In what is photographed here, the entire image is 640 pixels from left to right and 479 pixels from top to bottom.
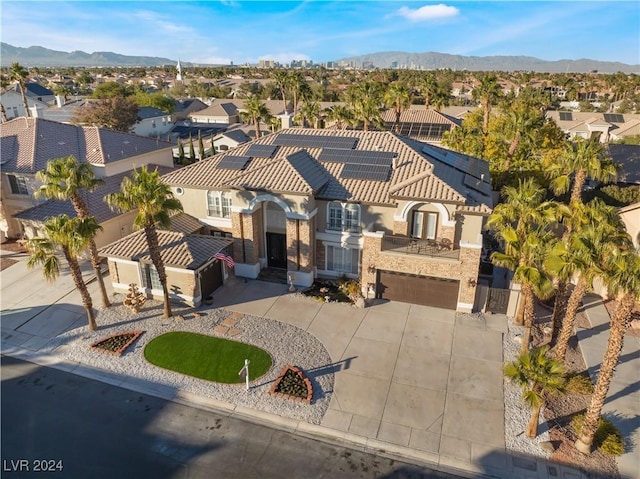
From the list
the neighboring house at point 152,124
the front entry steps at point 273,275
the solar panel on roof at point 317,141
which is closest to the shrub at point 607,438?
the front entry steps at point 273,275

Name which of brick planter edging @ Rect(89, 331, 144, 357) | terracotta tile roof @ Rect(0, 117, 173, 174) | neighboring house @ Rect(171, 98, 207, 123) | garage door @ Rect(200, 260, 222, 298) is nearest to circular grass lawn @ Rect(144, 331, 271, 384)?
brick planter edging @ Rect(89, 331, 144, 357)

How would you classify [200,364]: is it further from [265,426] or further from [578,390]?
[578,390]

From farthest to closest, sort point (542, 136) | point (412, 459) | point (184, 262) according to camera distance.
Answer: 1. point (542, 136)
2. point (184, 262)
3. point (412, 459)

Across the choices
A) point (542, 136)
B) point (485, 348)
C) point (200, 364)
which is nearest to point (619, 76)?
point (542, 136)

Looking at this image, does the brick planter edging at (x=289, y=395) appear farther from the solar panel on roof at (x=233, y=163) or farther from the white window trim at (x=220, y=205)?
the solar panel on roof at (x=233, y=163)

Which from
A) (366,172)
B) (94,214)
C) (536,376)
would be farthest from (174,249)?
(536,376)

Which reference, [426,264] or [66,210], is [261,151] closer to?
[426,264]
